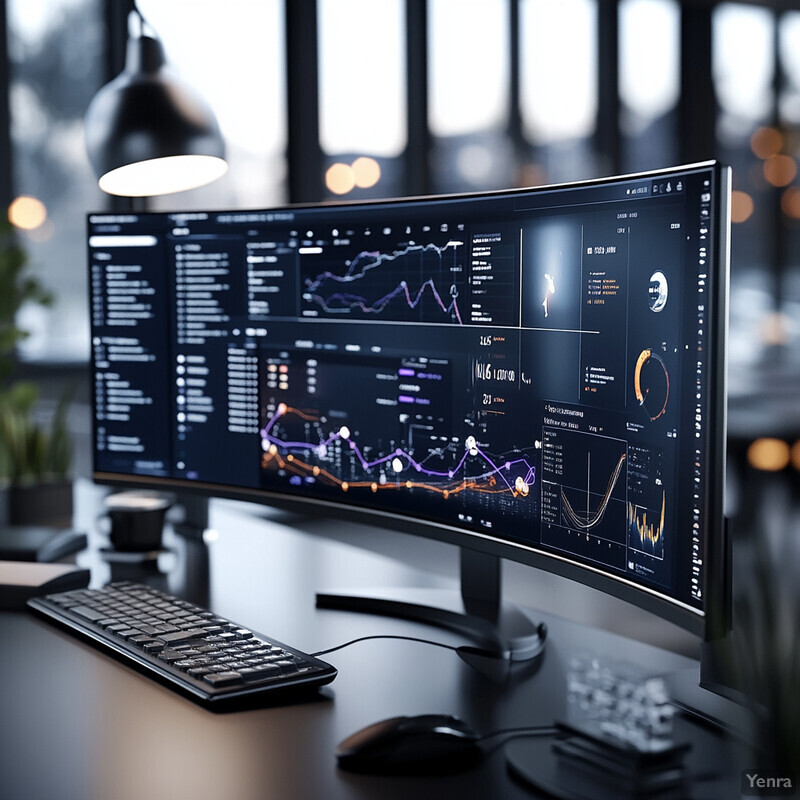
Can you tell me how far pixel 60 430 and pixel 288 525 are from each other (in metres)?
0.53

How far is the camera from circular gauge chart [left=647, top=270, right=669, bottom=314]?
3.18 feet

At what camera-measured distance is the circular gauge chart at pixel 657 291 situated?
97cm

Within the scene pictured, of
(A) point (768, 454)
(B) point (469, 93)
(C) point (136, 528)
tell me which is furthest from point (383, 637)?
(A) point (768, 454)

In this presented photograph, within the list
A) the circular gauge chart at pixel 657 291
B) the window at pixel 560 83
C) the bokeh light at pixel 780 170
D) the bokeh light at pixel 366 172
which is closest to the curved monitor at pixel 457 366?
the circular gauge chart at pixel 657 291

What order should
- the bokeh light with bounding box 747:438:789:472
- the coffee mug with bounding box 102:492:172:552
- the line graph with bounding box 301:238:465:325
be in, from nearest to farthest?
the line graph with bounding box 301:238:465:325 → the coffee mug with bounding box 102:492:172:552 → the bokeh light with bounding box 747:438:789:472

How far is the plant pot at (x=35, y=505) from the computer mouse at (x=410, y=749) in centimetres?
114

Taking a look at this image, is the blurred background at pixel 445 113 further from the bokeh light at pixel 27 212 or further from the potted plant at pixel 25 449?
the potted plant at pixel 25 449

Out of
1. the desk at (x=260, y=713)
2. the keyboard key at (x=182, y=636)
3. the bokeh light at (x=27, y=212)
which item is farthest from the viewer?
the bokeh light at (x=27, y=212)

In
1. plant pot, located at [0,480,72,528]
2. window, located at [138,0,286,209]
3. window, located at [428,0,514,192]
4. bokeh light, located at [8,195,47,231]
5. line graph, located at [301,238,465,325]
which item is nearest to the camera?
line graph, located at [301,238,465,325]

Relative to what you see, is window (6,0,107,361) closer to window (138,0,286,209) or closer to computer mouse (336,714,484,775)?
window (138,0,286,209)

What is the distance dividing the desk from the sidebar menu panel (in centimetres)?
34

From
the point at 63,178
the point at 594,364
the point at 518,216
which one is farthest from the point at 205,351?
the point at 63,178

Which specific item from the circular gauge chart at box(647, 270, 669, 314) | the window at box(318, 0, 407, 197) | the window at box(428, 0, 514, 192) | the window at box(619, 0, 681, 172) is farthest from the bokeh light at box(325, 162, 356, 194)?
the circular gauge chart at box(647, 270, 669, 314)

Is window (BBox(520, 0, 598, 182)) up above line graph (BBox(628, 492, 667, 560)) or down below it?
above
